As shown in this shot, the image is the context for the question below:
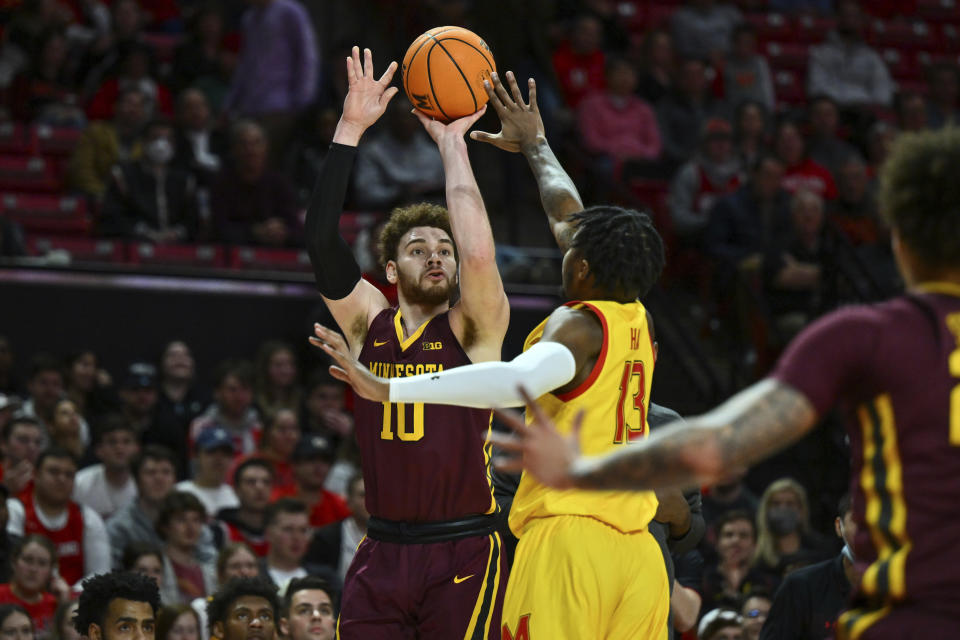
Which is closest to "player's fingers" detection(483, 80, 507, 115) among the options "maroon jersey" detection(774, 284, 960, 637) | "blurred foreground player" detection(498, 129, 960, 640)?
"blurred foreground player" detection(498, 129, 960, 640)

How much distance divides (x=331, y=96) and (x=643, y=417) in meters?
8.90

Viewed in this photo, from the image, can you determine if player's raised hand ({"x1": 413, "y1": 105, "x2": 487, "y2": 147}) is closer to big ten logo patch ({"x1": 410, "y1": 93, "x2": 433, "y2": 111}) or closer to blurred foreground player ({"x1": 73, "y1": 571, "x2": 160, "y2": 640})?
big ten logo patch ({"x1": 410, "y1": 93, "x2": 433, "y2": 111})

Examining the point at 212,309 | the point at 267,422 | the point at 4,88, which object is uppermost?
the point at 4,88

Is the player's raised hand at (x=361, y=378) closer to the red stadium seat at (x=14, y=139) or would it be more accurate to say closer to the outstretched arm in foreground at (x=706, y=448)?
the outstretched arm in foreground at (x=706, y=448)

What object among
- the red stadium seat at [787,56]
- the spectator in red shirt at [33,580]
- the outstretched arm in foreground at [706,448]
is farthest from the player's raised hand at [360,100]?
the red stadium seat at [787,56]

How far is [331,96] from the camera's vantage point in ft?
44.1

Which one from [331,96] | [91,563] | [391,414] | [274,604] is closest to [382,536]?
[391,414]

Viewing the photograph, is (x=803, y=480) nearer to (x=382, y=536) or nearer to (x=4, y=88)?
(x=382, y=536)

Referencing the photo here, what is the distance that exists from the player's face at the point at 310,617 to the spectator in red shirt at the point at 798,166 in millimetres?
7550

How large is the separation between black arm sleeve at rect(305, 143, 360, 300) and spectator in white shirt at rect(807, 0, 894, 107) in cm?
1092

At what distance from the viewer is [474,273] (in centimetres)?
517

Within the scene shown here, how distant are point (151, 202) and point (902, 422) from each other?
8897 millimetres

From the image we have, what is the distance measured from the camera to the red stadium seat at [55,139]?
12031mm

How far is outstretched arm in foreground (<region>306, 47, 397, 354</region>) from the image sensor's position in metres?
5.32
